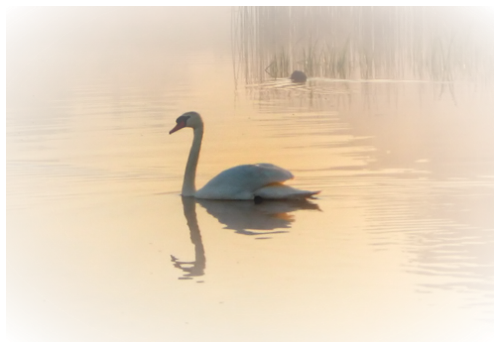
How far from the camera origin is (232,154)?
1177cm

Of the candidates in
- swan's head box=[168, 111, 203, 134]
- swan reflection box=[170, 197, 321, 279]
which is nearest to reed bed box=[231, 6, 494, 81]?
swan's head box=[168, 111, 203, 134]

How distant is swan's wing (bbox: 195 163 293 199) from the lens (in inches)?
353

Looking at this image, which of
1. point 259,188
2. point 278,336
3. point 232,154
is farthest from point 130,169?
point 278,336

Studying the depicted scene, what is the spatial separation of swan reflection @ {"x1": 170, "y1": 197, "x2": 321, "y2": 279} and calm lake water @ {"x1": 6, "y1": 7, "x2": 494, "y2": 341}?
0.03 metres

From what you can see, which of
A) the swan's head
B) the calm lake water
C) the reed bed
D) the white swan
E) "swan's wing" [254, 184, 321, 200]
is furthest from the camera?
the reed bed

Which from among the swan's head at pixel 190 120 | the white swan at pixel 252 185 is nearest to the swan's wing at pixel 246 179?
the white swan at pixel 252 185

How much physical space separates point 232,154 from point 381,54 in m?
9.78

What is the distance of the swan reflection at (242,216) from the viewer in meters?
7.47

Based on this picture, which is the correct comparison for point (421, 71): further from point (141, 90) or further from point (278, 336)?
point (278, 336)

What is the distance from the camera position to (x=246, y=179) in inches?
355

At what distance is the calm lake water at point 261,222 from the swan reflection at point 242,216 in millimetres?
29

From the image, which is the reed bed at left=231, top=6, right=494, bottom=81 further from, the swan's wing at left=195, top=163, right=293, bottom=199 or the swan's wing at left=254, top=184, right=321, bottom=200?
the swan's wing at left=254, top=184, right=321, bottom=200

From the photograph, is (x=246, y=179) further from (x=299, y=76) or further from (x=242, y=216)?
(x=299, y=76)

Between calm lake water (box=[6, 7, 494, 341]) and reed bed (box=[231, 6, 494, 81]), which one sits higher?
reed bed (box=[231, 6, 494, 81])
